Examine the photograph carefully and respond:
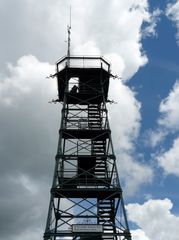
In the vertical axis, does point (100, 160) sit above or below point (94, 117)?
below

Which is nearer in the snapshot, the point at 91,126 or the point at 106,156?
the point at 106,156

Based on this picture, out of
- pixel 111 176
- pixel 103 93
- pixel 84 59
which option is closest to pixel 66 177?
A: pixel 111 176

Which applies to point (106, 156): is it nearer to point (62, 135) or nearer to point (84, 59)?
point (62, 135)

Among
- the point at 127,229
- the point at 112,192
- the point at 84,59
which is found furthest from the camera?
the point at 84,59

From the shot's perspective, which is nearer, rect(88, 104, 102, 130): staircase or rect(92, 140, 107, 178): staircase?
rect(92, 140, 107, 178): staircase

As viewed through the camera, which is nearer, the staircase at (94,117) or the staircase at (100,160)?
the staircase at (100,160)

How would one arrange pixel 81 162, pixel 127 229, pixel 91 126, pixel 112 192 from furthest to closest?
pixel 91 126
pixel 81 162
pixel 112 192
pixel 127 229

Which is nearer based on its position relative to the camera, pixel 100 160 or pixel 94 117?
pixel 100 160

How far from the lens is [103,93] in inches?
1347

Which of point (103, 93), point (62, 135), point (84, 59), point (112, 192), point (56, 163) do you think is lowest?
point (112, 192)

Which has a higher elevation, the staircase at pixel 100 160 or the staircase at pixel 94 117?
the staircase at pixel 94 117

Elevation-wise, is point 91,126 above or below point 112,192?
above

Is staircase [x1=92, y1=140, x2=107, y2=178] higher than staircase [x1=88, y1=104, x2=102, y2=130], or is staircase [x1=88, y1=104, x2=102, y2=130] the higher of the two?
staircase [x1=88, y1=104, x2=102, y2=130]

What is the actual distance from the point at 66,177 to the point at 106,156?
3100 millimetres
